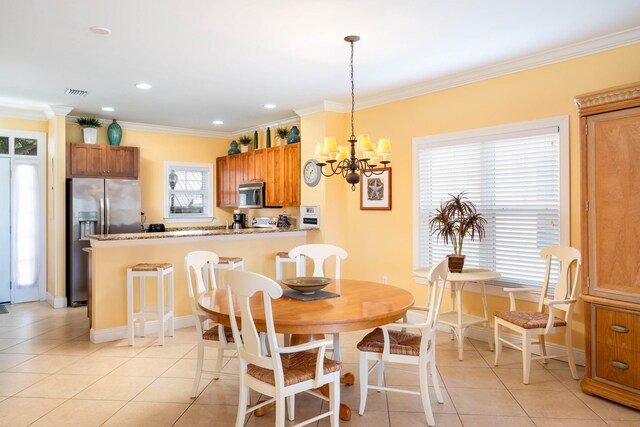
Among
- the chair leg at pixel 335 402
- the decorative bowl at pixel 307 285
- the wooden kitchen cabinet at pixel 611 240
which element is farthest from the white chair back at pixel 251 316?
the wooden kitchen cabinet at pixel 611 240

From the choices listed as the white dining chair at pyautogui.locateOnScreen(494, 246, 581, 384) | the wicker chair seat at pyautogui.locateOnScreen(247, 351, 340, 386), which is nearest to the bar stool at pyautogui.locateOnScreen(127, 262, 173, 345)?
the wicker chair seat at pyautogui.locateOnScreen(247, 351, 340, 386)

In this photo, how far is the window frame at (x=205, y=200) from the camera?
7.26m

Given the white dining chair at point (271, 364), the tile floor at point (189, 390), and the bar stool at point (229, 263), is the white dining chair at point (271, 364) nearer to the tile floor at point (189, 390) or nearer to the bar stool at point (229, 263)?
the tile floor at point (189, 390)

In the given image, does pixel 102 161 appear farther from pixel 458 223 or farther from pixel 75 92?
pixel 458 223

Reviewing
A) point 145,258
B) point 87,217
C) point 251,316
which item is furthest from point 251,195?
point 251,316

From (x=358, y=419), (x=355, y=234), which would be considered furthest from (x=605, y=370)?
(x=355, y=234)

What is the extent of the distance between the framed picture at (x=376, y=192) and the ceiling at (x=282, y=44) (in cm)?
93

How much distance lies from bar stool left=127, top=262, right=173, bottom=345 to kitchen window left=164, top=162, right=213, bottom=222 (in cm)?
292

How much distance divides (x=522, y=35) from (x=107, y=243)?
4.16 meters

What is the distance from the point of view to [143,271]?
4.31 metres

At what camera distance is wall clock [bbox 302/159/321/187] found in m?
5.66

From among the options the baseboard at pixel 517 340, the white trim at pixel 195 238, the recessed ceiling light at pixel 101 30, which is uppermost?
the recessed ceiling light at pixel 101 30

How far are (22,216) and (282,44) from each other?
4.76 m

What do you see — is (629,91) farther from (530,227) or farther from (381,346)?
(381,346)
